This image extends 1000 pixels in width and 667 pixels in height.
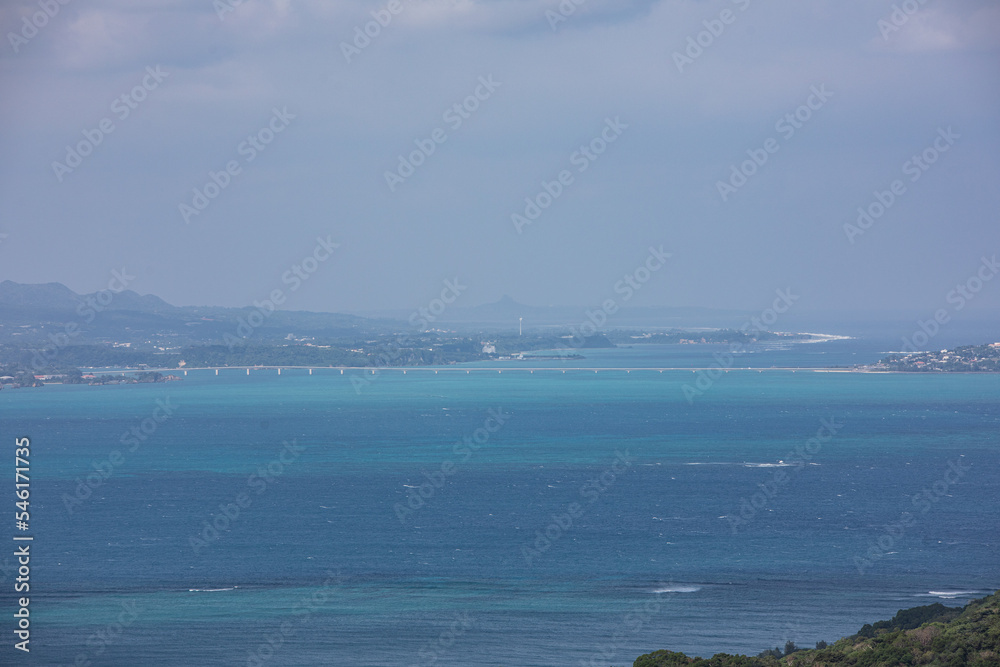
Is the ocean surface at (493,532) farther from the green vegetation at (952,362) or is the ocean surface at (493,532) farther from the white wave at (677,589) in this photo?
the green vegetation at (952,362)

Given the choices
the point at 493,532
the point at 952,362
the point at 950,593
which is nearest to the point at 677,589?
the point at 950,593

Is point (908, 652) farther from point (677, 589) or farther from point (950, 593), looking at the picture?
point (677, 589)

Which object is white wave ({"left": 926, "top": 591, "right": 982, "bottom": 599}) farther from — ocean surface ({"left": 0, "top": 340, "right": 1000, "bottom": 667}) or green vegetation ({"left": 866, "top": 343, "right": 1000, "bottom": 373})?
green vegetation ({"left": 866, "top": 343, "right": 1000, "bottom": 373})

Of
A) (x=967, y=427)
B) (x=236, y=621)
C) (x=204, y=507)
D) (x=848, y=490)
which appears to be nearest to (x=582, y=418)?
(x=967, y=427)

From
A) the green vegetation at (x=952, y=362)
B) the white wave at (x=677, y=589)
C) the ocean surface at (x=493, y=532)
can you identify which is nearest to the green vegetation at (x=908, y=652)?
the ocean surface at (x=493, y=532)

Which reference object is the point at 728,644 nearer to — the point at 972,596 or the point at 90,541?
the point at 972,596

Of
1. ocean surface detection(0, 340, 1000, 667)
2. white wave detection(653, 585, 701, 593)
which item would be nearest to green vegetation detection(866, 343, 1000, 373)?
ocean surface detection(0, 340, 1000, 667)
